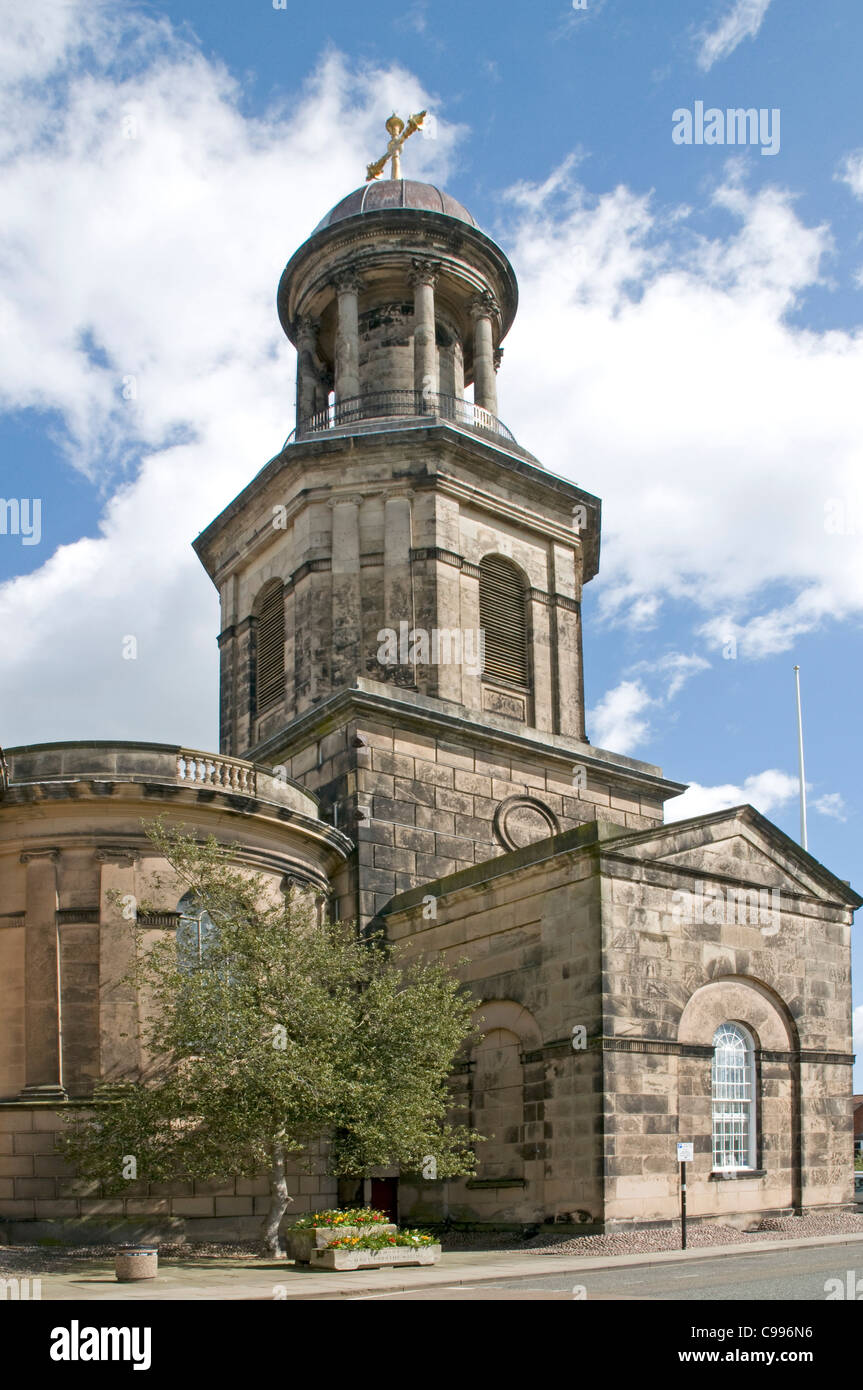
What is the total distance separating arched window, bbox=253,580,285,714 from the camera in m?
33.8

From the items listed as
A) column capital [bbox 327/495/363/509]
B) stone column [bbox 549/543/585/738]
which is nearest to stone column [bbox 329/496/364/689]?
column capital [bbox 327/495/363/509]

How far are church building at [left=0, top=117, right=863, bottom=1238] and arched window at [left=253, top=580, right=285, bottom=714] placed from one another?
0.36 feet

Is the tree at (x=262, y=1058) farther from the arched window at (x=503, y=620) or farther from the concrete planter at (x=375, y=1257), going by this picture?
the arched window at (x=503, y=620)

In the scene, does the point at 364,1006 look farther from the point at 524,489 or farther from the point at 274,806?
the point at 524,489

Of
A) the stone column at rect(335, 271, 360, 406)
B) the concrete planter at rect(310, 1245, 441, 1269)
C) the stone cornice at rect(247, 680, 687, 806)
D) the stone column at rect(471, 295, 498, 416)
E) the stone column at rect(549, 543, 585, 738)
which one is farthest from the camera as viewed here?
the stone column at rect(471, 295, 498, 416)

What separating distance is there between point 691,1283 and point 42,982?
11839 mm

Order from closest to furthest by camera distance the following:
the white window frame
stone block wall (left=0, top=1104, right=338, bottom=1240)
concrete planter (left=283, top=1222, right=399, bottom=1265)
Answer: concrete planter (left=283, top=1222, right=399, bottom=1265) < stone block wall (left=0, top=1104, right=338, bottom=1240) < the white window frame

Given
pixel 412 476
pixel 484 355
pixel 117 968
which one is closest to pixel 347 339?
pixel 484 355

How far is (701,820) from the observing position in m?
24.9

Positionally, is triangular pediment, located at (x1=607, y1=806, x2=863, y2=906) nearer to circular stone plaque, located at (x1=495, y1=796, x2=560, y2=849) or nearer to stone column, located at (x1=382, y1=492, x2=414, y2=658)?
circular stone plaque, located at (x1=495, y1=796, x2=560, y2=849)

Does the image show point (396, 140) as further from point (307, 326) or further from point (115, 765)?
point (115, 765)

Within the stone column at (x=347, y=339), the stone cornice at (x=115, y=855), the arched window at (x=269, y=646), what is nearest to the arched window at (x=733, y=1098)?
the stone cornice at (x=115, y=855)
